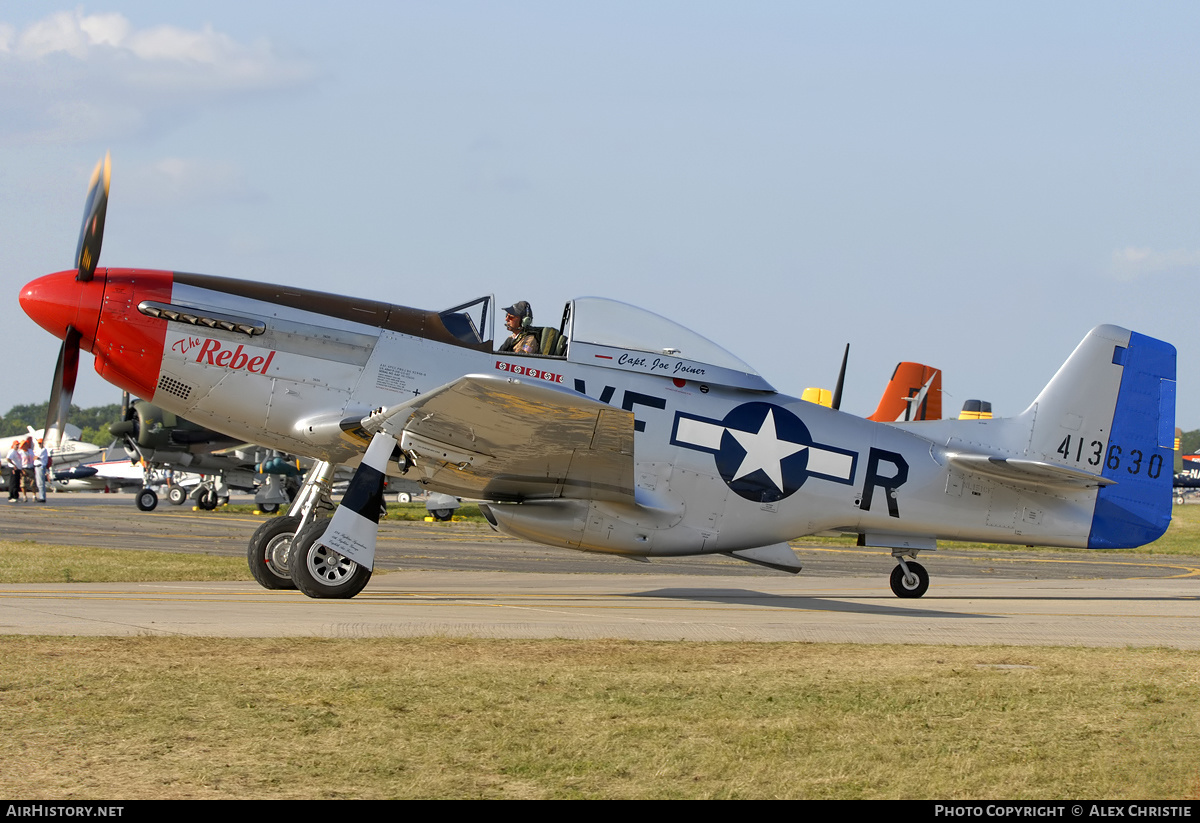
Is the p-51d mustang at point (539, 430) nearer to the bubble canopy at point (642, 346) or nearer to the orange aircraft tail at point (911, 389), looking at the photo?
the bubble canopy at point (642, 346)

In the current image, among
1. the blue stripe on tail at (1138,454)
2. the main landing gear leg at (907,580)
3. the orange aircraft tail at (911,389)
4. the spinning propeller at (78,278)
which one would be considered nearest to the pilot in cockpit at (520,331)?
the spinning propeller at (78,278)

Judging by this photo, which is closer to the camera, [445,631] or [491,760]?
[491,760]

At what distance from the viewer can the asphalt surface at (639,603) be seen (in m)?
8.85

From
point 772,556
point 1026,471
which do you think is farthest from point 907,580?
point 772,556

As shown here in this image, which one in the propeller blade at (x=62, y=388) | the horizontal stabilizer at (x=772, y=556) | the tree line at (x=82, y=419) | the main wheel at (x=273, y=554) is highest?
the propeller blade at (x=62, y=388)

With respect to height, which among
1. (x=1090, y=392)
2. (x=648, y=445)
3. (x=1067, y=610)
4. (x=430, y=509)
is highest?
(x=1090, y=392)

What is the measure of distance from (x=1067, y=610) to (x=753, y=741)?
8306 mm

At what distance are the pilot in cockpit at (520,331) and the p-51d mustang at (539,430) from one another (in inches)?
6.2

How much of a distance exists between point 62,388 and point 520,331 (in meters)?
4.48

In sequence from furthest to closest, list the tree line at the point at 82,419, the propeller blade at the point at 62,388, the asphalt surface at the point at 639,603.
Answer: the tree line at the point at 82,419 → the propeller blade at the point at 62,388 → the asphalt surface at the point at 639,603

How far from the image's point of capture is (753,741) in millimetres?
5039

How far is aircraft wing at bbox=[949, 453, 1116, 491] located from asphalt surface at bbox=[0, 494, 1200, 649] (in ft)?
4.55

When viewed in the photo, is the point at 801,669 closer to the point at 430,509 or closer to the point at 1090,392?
the point at 1090,392

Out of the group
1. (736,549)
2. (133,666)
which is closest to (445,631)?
(133,666)
